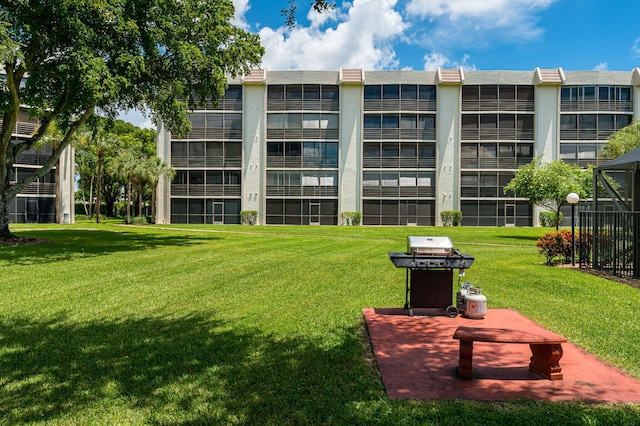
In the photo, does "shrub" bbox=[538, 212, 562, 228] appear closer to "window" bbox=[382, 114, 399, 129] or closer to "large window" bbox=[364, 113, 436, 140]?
"large window" bbox=[364, 113, 436, 140]

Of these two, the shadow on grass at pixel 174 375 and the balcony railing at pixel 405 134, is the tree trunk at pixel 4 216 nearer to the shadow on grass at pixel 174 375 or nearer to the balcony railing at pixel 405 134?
the shadow on grass at pixel 174 375

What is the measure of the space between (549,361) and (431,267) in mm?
2664

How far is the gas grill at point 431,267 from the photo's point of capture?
697 centimetres

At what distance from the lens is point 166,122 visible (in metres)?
23.4

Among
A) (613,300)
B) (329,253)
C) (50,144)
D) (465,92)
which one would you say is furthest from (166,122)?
(465,92)

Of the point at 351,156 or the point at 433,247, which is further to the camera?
the point at 351,156

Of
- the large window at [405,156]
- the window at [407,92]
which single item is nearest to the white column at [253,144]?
the large window at [405,156]

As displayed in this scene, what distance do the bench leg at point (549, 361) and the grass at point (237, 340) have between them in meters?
0.59

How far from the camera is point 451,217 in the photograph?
142ft

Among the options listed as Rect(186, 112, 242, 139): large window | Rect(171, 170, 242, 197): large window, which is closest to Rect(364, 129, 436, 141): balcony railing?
Rect(186, 112, 242, 139): large window

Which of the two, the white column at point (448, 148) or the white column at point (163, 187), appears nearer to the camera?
the white column at point (448, 148)

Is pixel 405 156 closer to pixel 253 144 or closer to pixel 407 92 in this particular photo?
pixel 407 92

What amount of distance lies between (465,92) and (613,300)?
129 feet

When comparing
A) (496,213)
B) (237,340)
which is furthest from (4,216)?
(496,213)
